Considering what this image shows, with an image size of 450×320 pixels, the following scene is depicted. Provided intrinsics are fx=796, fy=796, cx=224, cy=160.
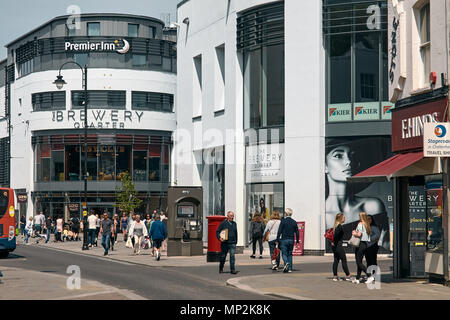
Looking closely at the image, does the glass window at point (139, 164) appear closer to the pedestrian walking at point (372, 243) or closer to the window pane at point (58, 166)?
the window pane at point (58, 166)

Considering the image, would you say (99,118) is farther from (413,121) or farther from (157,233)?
(413,121)

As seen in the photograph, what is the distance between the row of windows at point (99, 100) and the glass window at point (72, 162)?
3.42 metres

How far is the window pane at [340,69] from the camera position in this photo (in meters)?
31.0

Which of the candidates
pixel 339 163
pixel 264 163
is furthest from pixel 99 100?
pixel 339 163

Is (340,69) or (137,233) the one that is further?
(137,233)

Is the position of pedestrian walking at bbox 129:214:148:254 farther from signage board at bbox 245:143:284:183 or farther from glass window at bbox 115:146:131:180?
glass window at bbox 115:146:131:180

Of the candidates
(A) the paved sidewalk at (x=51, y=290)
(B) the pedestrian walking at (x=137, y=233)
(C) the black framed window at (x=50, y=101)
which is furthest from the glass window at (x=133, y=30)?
(A) the paved sidewalk at (x=51, y=290)

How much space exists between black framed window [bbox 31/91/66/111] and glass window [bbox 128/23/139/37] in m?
7.58

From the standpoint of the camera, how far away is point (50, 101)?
2566 inches

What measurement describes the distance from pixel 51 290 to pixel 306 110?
1663cm

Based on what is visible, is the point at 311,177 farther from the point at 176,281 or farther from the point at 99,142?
the point at 99,142

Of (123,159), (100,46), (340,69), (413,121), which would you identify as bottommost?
(413,121)

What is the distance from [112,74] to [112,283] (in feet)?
155
